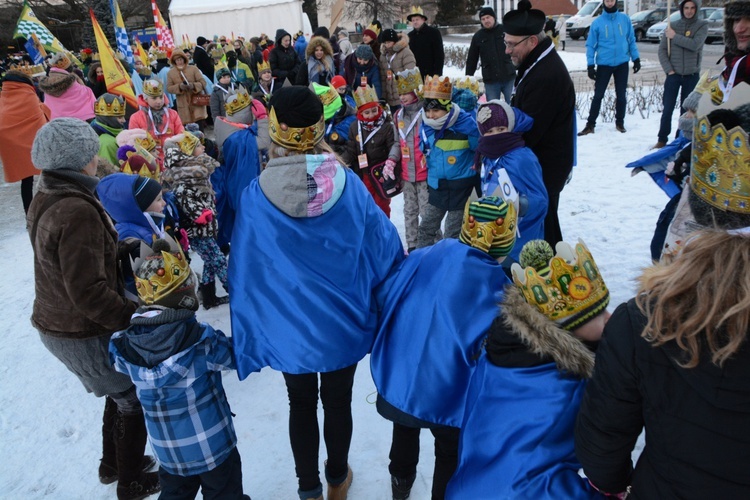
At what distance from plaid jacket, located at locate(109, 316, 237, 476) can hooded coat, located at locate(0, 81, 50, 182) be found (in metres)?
5.37

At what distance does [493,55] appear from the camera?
8.63m

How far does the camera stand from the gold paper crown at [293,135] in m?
2.28

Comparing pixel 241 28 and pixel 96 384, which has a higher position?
pixel 241 28

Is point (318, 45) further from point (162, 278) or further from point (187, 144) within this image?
point (162, 278)

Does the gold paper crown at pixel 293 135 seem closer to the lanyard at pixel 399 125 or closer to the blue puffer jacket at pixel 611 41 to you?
the lanyard at pixel 399 125

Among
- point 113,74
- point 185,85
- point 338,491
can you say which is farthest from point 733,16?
point 185,85

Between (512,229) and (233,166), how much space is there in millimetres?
3238

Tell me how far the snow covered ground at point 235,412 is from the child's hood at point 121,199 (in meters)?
1.32

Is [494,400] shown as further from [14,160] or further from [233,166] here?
[14,160]

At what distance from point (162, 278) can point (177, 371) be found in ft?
1.29

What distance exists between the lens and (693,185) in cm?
141

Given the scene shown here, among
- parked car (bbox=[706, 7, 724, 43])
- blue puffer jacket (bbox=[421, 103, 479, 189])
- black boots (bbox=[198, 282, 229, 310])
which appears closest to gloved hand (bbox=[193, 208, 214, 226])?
black boots (bbox=[198, 282, 229, 310])

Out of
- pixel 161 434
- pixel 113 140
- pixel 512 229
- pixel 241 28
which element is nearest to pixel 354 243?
pixel 512 229

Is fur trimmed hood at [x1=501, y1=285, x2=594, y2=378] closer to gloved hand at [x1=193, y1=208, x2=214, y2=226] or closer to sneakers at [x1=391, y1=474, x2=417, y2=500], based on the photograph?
sneakers at [x1=391, y1=474, x2=417, y2=500]
